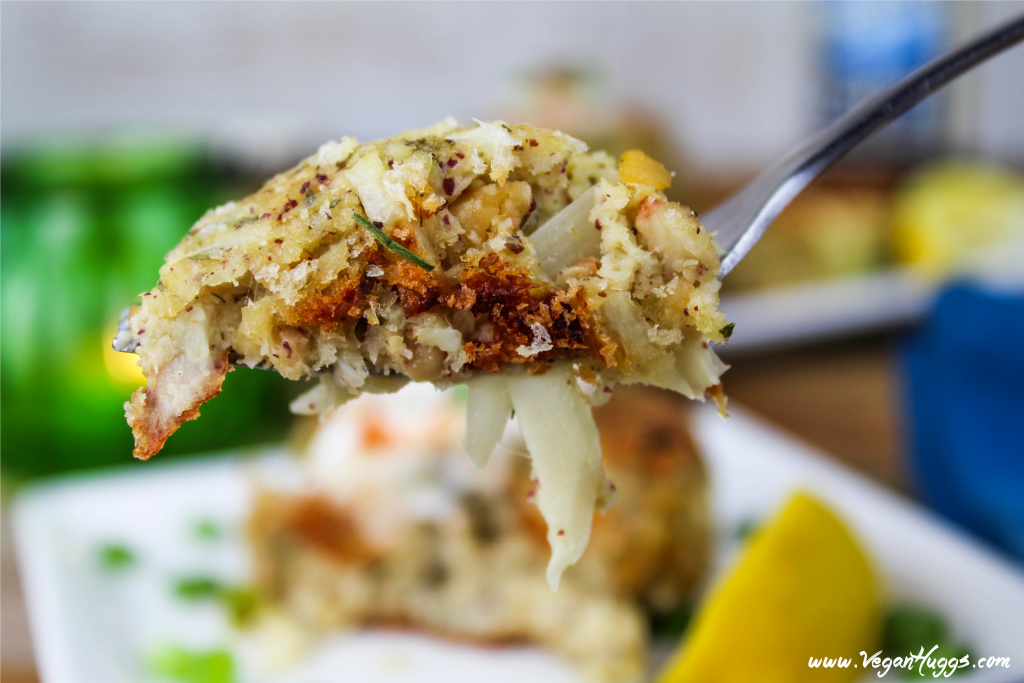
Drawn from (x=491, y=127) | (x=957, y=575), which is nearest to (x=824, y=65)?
(x=957, y=575)

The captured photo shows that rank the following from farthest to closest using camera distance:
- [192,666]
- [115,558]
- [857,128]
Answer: [115,558] → [192,666] → [857,128]

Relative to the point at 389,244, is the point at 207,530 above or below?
below

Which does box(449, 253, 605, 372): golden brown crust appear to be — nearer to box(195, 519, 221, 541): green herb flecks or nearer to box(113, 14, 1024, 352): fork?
box(113, 14, 1024, 352): fork

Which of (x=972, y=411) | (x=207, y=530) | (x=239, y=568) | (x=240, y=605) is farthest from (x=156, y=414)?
(x=972, y=411)

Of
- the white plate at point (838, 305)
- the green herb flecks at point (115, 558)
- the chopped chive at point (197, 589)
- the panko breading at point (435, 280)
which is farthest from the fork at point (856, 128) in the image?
the white plate at point (838, 305)

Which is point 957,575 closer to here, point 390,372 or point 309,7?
point 390,372

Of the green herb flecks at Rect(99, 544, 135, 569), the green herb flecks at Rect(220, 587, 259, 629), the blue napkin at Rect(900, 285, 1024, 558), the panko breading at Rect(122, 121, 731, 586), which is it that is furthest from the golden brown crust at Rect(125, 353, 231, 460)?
the blue napkin at Rect(900, 285, 1024, 558)

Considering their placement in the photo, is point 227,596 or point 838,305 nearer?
point 227,596

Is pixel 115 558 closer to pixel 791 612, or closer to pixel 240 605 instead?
pixel 240 605

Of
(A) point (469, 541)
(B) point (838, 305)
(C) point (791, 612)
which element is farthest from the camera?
(B) point (838, 305)

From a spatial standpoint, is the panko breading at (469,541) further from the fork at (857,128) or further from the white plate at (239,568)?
the fork at (857,128)
